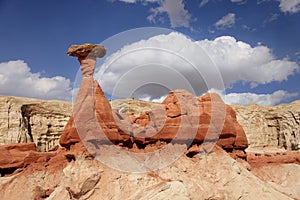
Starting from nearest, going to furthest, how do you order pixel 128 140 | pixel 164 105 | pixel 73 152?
pixel 73 152 → pixel 128 140 → pixel 164 105

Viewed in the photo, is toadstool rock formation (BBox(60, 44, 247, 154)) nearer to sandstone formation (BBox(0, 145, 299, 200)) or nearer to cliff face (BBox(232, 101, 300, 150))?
sandstone formation (BBox(0, 145, 299, 200))

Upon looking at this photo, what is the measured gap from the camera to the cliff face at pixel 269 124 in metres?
60.6

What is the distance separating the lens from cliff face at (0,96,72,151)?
45.9 m

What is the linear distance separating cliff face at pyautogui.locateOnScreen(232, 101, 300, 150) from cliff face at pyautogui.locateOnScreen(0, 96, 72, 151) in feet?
114

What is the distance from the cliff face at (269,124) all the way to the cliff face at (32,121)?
3465cm

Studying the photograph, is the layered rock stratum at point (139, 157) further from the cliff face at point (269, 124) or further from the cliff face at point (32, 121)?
the cliff face at point (269, 124)

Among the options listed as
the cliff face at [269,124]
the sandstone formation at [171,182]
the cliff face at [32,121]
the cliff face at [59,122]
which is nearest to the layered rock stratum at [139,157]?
the sandstone formation at [171,182]

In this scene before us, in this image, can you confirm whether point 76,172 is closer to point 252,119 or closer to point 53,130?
point 53,130

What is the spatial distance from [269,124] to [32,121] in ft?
145

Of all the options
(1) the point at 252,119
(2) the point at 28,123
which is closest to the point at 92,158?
(2) the point at 28,123

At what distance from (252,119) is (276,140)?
5979 millimetres

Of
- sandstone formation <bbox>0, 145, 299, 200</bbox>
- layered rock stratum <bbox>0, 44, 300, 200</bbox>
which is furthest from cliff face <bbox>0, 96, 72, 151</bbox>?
sandstone formation <bbox>0, 145, 299, 200</bbox>

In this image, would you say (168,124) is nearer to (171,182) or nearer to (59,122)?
(171,182)

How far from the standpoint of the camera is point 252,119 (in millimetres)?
65250
